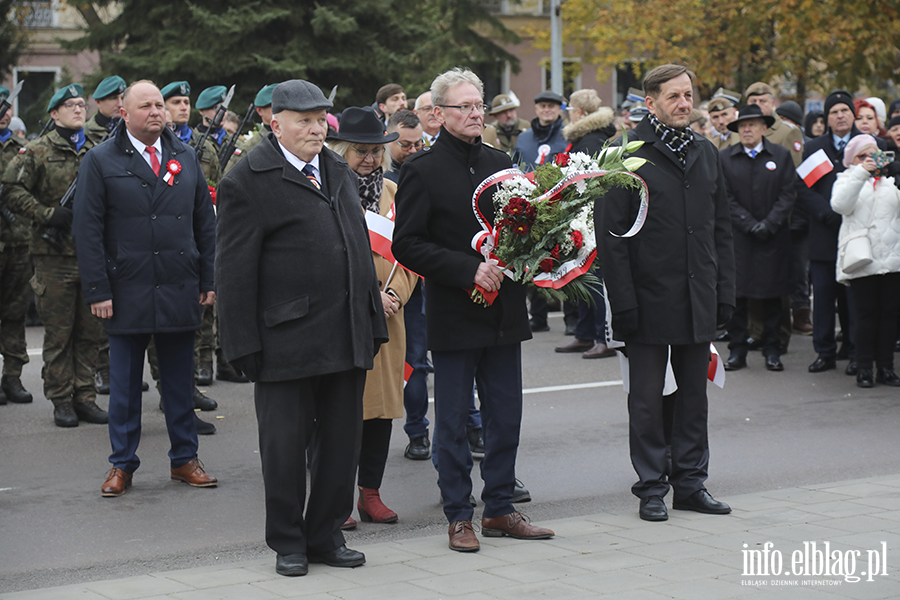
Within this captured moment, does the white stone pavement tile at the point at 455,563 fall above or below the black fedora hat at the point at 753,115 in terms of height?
below

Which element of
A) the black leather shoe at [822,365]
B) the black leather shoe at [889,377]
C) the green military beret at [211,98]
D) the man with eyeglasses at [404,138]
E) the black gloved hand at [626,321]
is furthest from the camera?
the green military beret at [211,98]

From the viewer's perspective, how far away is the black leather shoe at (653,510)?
20.4 feet

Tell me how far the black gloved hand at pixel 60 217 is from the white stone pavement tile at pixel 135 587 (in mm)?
4321

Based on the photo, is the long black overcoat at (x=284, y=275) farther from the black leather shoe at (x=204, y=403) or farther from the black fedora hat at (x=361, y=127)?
the black leather shoe at (x=204, y=403)

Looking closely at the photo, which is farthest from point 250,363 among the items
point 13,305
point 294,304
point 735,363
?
point 735,363

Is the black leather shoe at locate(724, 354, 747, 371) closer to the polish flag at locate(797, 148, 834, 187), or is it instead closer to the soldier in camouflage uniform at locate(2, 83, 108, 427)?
the polish flag at locate(797, 148, 834, 187)

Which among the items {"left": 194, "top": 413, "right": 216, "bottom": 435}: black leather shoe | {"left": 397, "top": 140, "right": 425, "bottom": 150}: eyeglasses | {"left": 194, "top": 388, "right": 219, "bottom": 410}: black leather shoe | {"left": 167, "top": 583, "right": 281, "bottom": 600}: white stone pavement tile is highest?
{"left": 397, "top": 140, "right": 425, "bottom": 150}: eyeglasses

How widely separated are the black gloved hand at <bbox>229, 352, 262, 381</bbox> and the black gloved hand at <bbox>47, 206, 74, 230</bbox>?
13.6 ft

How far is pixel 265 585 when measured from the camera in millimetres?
5113

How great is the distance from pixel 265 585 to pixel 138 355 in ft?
8.58

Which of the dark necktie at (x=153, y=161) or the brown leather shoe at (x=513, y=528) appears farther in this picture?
the dark necktie at (x=153, y=161)

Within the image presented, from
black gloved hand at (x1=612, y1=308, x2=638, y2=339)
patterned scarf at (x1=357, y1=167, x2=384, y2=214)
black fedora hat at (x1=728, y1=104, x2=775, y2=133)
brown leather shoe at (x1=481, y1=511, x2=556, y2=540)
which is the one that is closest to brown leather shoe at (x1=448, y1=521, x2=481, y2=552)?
brown leather shoe at (x1=481, y1=511, x2=556, y2=540)

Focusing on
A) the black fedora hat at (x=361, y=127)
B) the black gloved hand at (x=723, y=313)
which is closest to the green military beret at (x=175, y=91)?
the black fedora hat at (x=361, y=127)

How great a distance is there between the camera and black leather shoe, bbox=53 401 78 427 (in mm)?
8977
